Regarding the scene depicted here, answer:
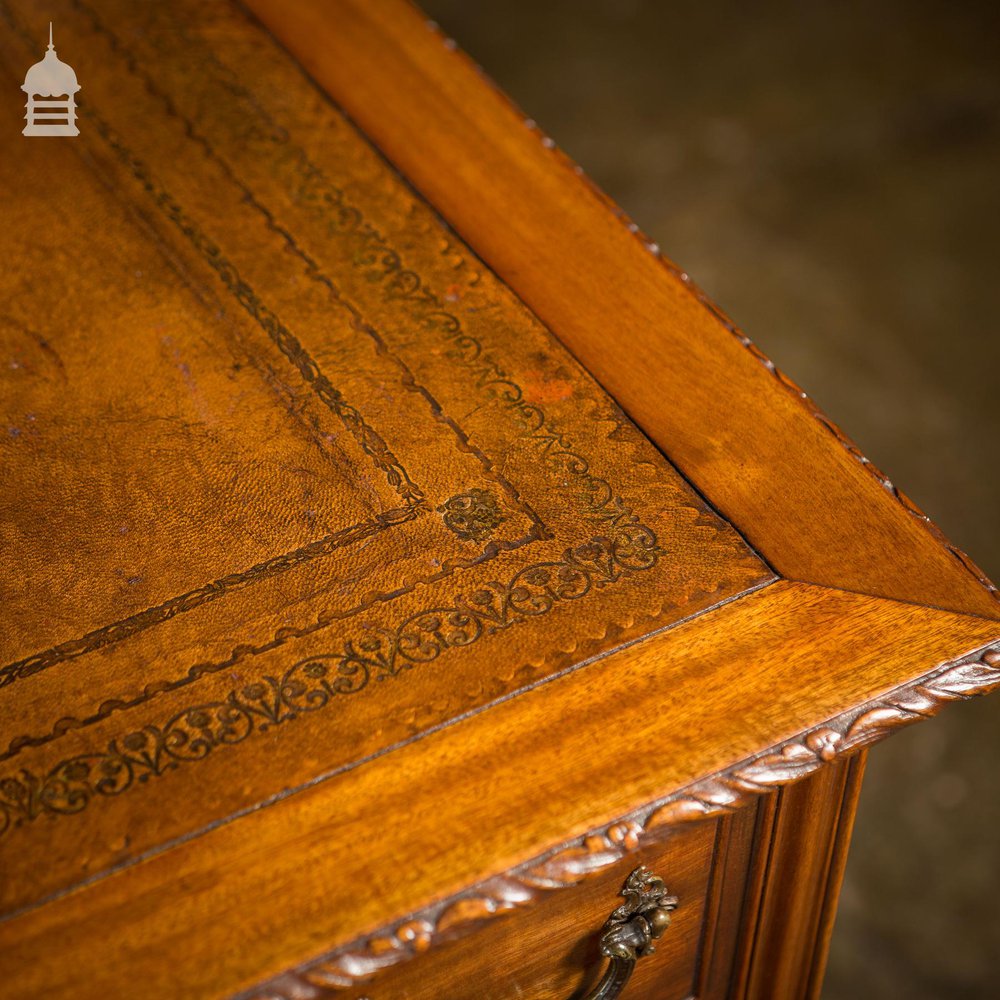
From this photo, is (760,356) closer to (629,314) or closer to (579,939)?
(629,314)

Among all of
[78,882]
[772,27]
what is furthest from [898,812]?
[772,27]

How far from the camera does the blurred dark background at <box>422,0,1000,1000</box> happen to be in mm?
1892

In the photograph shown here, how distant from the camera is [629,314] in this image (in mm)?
1201

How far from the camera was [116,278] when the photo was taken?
49.8 inches

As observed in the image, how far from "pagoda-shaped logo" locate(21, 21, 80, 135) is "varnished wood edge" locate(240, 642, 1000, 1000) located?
1.05 meters

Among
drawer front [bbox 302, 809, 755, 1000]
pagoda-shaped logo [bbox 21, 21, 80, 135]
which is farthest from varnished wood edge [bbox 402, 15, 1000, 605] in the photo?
pagoda-shaped logo [bbox 21, 21, 80, 135]

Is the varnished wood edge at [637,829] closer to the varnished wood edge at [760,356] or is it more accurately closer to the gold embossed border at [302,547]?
the varnished wood edge at [760,356]

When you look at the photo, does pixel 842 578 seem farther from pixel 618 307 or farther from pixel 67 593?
pixel 67 593

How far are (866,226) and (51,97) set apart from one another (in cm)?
192

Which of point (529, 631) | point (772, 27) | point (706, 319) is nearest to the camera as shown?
point (529, 631)

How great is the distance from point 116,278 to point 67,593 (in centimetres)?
41

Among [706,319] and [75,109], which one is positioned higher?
[75,109]

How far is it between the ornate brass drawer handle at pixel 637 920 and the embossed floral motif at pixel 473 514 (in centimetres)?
29

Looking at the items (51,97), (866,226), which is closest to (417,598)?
(51,97)
